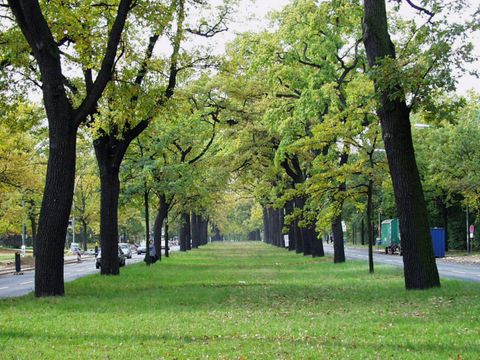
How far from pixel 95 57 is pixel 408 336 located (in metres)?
14.2

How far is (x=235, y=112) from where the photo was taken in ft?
130

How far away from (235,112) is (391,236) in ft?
89.8

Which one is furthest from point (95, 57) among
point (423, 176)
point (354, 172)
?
point (423, 176)

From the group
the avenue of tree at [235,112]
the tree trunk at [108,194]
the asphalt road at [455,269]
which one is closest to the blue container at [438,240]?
the avenue of tree at [235,112]

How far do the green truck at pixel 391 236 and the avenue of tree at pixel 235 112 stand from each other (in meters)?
9.24

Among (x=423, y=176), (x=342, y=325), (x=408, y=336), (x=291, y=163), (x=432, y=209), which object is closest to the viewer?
(x=408, y=336)

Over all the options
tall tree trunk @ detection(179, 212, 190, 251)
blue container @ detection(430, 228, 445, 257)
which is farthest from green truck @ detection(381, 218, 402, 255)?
tall tree trunk @ detection(179, 212, 190, 251)

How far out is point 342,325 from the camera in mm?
11102

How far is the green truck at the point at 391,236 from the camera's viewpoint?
198ft

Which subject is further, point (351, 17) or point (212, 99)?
point (212, 99)

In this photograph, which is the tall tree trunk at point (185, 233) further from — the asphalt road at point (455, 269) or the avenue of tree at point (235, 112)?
the asphalt road at point (455, 269)

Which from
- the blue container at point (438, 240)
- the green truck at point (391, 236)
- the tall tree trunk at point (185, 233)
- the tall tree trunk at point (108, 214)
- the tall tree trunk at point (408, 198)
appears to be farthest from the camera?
the tall tree trunk at point (185, 233)

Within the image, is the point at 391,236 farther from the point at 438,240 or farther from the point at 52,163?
the point at 52,163

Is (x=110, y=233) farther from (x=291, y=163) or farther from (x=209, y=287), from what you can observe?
(x=291, y=163)
